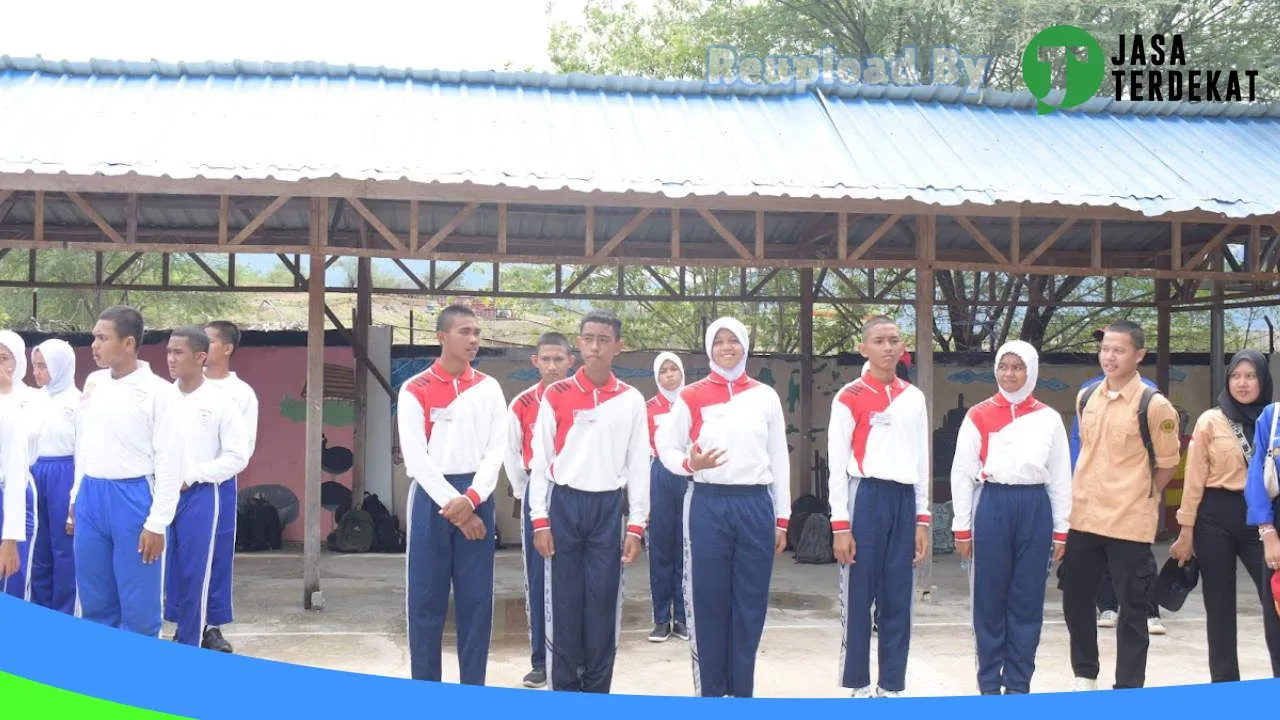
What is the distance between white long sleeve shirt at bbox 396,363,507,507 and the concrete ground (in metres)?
1.67

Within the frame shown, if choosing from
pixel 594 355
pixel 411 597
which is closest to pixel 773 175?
pixel 594 355

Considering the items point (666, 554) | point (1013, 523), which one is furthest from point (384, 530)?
point (1013, 523)

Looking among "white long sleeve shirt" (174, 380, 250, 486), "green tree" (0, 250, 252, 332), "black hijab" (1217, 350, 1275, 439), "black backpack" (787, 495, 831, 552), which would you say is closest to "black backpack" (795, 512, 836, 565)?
"black backpack" (787, 495, 831, 552)

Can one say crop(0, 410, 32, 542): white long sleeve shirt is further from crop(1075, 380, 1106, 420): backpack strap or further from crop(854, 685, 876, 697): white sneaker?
crop(1075, 380, 1106, 420): backpack strap

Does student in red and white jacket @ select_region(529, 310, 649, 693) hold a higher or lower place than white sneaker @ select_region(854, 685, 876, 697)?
higher

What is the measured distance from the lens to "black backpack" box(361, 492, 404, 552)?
11.9 m

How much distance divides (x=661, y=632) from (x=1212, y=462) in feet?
11.3

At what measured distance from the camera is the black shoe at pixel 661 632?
7.45m

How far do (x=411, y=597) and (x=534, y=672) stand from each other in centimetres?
136

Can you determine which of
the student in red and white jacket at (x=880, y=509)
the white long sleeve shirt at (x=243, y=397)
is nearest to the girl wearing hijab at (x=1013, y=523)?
Answer: the student in red and white jacket at (x=880, y=509)

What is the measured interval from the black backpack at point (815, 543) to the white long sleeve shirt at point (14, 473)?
24.5 ft

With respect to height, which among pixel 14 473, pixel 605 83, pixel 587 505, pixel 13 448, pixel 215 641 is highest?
pixel 605 83

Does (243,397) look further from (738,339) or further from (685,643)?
(738,339)

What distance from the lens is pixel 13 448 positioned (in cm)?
498
